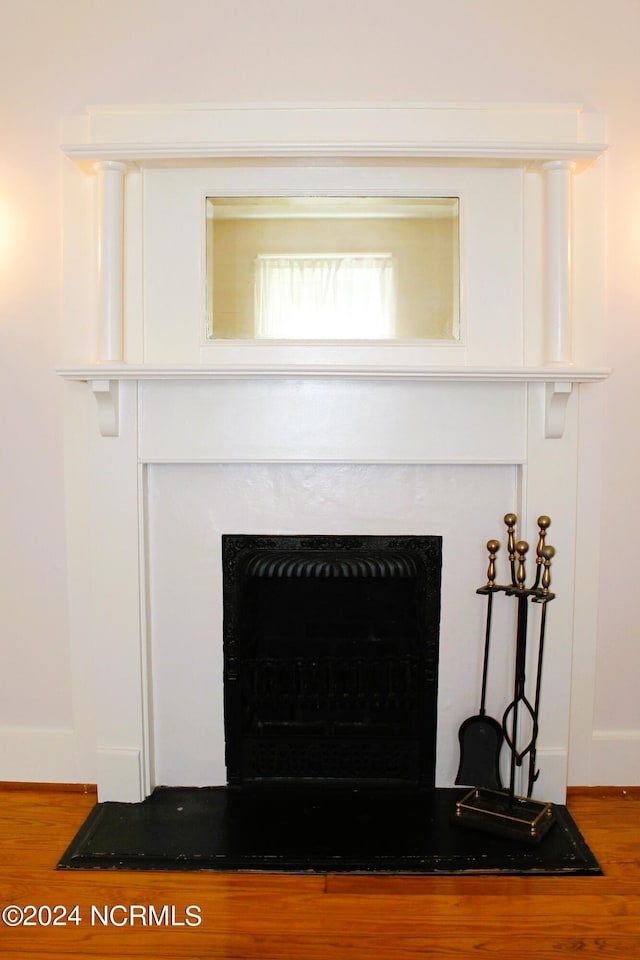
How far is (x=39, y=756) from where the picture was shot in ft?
7.93

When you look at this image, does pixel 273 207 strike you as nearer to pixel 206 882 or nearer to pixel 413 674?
pixel 413 674

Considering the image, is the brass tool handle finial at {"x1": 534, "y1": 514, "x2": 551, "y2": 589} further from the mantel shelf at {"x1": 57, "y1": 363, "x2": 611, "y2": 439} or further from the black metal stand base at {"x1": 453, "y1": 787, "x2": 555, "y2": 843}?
the black metal stand base at {"x1": 453, "y1": 787, "x2": 555, "y2": 843}

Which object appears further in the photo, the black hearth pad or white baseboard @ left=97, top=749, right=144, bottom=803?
white baseboard @ left=97, top=749, right=144, bottom=803

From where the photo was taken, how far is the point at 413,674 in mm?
2396

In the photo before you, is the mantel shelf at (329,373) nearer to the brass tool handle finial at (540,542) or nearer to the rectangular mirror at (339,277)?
the rectangular mirror at (339,277)

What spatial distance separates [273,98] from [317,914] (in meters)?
2.18

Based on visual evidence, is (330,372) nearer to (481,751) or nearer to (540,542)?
(540,542)

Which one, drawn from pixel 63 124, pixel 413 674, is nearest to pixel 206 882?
pixel 413 674

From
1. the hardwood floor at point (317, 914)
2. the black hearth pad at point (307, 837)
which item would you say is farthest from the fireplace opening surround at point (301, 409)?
the hardwood floor at point (317, 914)

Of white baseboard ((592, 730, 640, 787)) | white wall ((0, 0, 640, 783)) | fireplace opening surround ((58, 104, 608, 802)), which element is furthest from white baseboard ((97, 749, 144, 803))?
white baseboard ((592, 730, 640, 787))

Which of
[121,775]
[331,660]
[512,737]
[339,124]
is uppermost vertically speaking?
[339,124]

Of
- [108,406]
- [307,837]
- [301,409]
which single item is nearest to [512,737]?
[307,837]

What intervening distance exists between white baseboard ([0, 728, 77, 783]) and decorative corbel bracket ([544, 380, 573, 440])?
1.74 metres

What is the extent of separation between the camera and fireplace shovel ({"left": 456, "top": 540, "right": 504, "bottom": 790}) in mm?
2292
